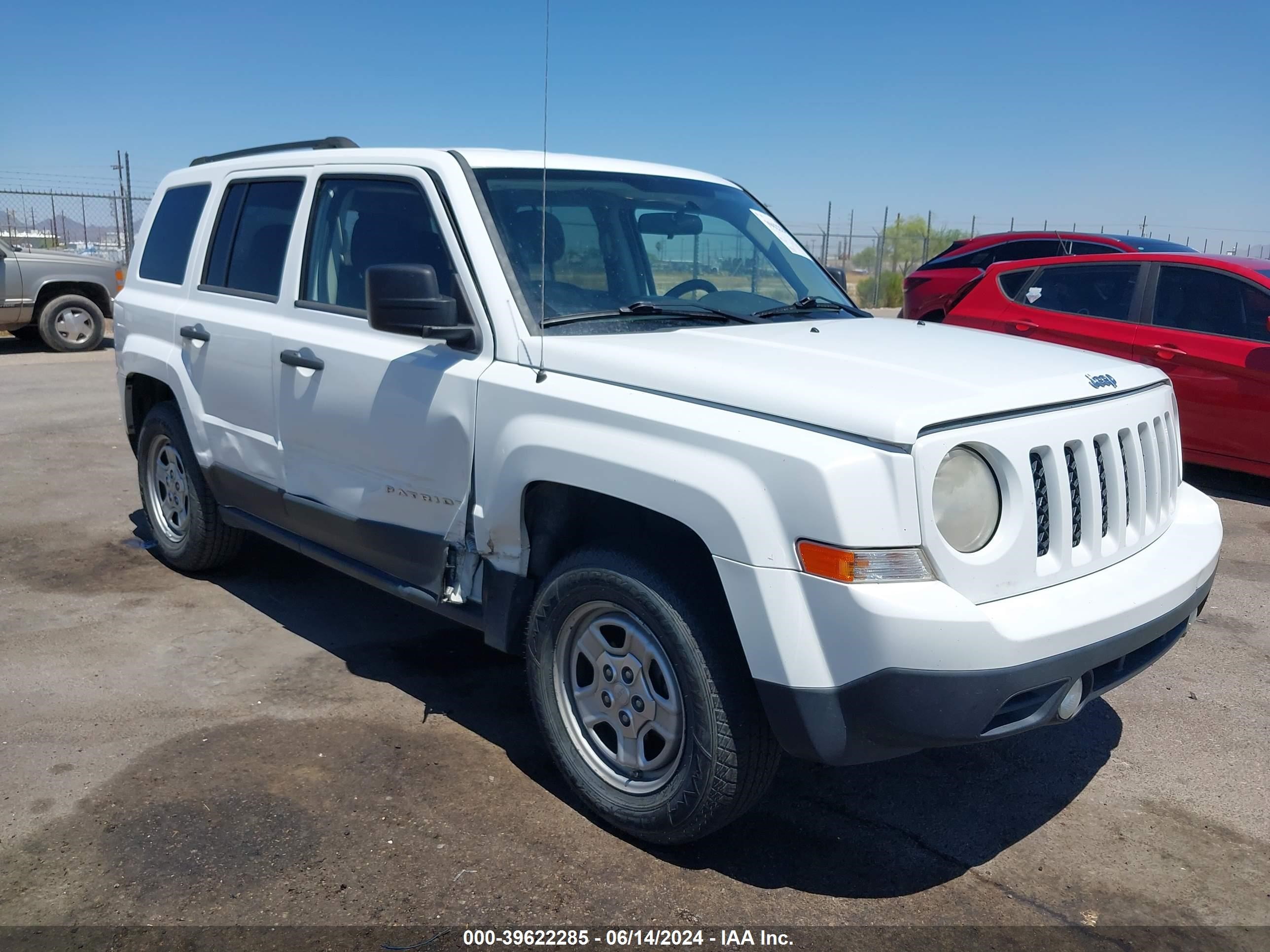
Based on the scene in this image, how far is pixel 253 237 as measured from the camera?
15.6 feet

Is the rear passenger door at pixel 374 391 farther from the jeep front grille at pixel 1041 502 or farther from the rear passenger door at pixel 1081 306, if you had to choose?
the rear passenger door at pixel 1081 306

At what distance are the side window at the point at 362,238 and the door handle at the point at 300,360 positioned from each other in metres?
0.23

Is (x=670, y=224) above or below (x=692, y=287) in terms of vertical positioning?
above

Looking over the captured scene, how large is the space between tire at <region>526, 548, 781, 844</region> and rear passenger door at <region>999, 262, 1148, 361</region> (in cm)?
589

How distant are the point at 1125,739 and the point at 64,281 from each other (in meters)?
14.2

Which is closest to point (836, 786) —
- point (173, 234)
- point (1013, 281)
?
point (173, 234)

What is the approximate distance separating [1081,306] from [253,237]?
6157mm

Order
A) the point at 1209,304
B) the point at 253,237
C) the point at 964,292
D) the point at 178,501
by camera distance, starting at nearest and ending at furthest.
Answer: the point at 253,237
the point at 178,501
the point at 1209,304
the point at 964,292

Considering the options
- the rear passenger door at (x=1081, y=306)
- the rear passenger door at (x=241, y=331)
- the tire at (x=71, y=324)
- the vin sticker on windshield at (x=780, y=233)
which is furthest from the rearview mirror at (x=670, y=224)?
the tire at (x=71, y=324)

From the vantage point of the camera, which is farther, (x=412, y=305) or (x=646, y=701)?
(x=412, y=305)

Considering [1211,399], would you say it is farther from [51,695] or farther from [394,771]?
[51,695]

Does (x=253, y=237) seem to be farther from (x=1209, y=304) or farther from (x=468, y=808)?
(x=1209, y=304)

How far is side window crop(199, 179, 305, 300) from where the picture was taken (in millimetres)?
4520

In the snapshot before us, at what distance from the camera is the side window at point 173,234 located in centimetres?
524
